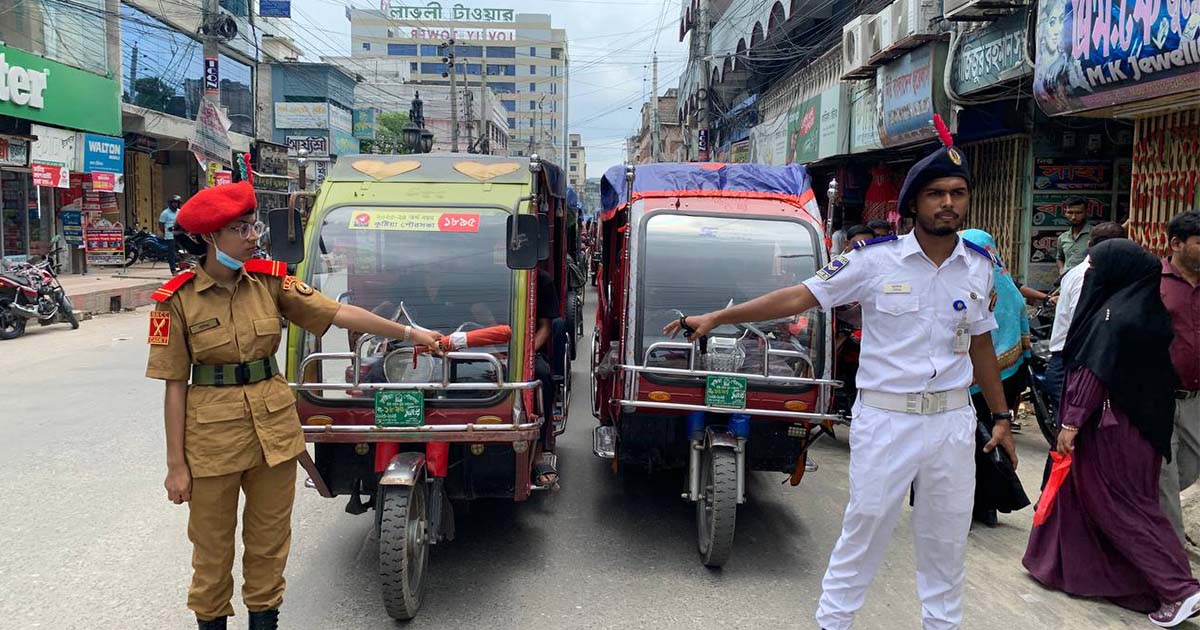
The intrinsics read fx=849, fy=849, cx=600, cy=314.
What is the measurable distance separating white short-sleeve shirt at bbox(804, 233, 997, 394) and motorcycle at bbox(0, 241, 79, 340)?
12.9 m

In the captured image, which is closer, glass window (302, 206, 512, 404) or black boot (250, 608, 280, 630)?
black boot (250, 608, 280, 630)

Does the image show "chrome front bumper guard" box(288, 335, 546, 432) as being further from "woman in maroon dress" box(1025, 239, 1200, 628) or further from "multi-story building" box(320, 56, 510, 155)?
"multi-story building" box(320, 56, 510, 155)

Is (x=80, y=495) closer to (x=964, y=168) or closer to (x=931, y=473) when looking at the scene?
(x=931, y=473)

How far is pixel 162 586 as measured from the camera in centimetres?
417

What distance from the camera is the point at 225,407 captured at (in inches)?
124

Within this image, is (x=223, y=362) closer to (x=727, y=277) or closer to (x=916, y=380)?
(x=916, y=380)

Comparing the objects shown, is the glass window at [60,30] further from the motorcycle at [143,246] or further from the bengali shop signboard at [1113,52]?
the bengali shop signboard at [1113,52]

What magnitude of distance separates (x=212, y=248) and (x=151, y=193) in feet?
84.1

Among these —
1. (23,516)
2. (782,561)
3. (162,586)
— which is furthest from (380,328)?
(23,516)

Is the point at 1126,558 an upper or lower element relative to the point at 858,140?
lower

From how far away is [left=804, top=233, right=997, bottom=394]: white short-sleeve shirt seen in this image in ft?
10.2

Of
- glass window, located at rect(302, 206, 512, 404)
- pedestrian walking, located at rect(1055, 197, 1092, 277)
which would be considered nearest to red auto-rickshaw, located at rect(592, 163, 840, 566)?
glass window, located at rect(302, 206, 512, 404)

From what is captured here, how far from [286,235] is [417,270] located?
27.4 inches

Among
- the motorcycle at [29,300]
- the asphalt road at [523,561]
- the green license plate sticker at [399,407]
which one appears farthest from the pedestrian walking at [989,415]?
the motorcycle at [29,300]
